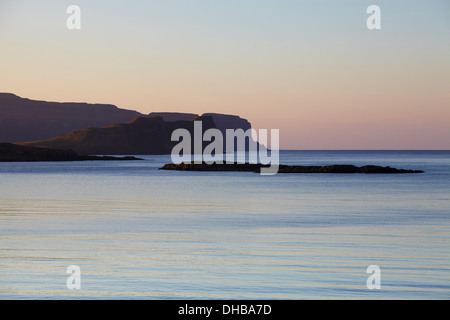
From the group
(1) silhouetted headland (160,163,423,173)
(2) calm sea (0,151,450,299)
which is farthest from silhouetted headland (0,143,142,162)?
(2) calm sea (0,151,450,299)

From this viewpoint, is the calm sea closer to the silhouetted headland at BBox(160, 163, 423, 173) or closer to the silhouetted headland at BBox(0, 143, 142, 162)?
the silhouetted headland at BBox(160, 163, 423, 173)

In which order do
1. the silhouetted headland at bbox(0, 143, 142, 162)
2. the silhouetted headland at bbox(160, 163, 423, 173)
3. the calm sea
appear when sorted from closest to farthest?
the calm sea, the silhouetted headland at bbox(160, 163, 423, 173), the silhouetted headland at bbox(0, 143, 142, 162)

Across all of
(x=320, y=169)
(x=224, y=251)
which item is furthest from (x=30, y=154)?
(x=224, y=251)

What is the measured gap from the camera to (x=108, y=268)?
47.3 ft

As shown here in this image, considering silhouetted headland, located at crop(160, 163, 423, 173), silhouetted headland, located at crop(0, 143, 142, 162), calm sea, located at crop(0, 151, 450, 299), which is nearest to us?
calm sea, located at crop(0, 151, 450, 299)

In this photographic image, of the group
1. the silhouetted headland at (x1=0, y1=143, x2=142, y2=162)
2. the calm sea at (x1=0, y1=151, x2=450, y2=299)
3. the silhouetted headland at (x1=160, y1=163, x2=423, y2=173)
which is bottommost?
the calm sea at (x1=0, y1=151, x2=450, y2=299)

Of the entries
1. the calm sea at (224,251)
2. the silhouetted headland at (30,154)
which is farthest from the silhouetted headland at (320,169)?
the silhouetted headland at (30,154)

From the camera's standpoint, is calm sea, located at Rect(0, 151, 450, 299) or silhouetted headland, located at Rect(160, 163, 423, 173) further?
silhouetted headland, located at Rect(160, 163, 423, 173)

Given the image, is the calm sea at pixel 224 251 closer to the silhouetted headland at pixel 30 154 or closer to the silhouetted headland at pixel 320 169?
the silhouetted headland at pixel 320 169

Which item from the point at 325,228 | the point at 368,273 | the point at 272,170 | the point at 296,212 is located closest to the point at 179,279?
the point at 368,273

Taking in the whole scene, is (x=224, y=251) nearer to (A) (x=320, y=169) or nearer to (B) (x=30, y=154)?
(A) (x=320, y=169)

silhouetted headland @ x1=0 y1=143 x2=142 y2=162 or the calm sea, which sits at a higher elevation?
silhouetted headland @ x1=0 y1=143 x2=142 y2=162

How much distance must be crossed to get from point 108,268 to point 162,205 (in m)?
20.6
